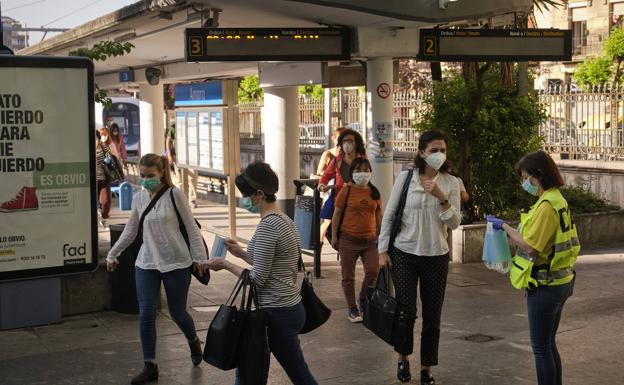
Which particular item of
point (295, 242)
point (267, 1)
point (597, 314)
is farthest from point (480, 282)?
point (295, 242)

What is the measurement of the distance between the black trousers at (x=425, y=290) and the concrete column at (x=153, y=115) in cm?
1589

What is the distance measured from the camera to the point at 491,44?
1154 cm

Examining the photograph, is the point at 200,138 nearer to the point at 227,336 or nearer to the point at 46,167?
the point at 46,167

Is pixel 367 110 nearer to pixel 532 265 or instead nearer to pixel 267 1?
pixel 267 1

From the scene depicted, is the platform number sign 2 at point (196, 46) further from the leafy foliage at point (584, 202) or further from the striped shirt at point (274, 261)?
the leafy foliage at point (584, 202)

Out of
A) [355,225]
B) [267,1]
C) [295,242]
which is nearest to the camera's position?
[295,242]

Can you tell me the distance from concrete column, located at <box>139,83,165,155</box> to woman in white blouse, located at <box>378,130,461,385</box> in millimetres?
15780

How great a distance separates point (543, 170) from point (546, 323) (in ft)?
3.09

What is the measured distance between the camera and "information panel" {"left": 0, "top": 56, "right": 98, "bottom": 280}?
19.1ft

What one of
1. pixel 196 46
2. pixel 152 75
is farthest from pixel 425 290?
pixel 152 75

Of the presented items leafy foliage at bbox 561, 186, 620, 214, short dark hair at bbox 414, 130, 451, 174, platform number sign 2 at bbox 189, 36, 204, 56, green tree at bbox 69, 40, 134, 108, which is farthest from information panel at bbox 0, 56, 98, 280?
leafy foliage at bbox 561, 186, 620, 214

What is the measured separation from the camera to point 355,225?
28.9 feet

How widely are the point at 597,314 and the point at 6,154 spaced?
6.04 m

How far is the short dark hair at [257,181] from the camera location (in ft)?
17.9
